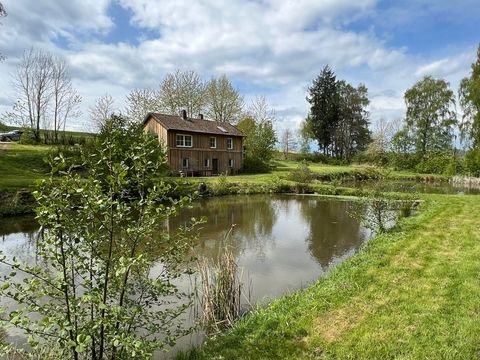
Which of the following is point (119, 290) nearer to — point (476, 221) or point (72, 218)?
point (72, 218)

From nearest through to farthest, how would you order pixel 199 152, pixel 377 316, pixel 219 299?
1. pixel 377 316
2. pixel 219 299
3. pixel 199 152

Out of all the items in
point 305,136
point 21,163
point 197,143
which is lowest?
point 21,163

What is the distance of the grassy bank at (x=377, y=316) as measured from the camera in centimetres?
395

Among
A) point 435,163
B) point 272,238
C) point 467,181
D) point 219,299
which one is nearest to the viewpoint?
point 219,299

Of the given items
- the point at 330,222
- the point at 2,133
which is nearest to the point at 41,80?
the point at 2,133

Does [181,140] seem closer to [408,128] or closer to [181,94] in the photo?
[181,94]

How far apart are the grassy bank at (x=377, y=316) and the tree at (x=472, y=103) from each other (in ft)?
88.6

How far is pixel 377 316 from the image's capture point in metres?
4.71

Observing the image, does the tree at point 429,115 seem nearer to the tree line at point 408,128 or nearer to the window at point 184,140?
the tree line at point 408,128

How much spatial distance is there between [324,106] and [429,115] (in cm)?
1304

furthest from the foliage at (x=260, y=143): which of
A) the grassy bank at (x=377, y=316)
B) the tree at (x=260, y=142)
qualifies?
the grassy bank at (x=377, y=316)

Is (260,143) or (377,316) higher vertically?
(260,143)

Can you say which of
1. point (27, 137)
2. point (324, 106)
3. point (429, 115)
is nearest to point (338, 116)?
point (324, 106)

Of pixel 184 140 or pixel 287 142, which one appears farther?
pixel 287 142
